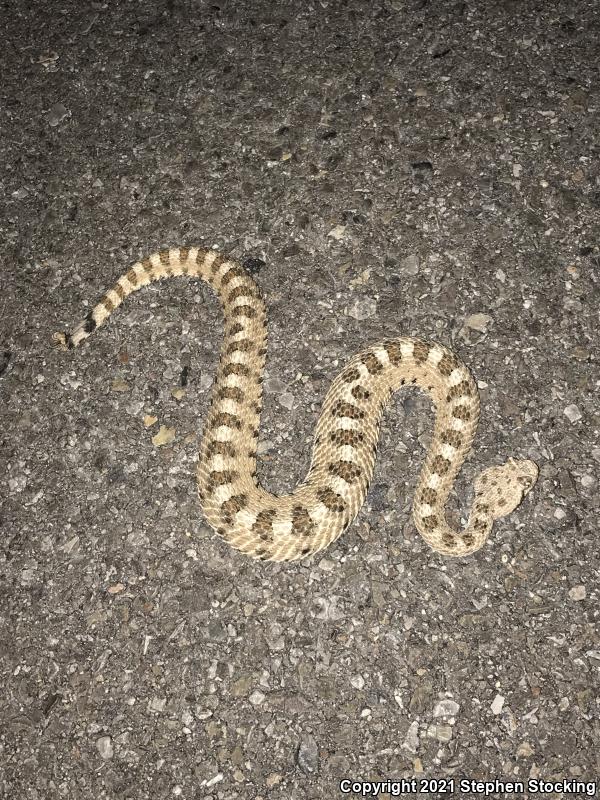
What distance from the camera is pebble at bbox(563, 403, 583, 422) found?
521 centimetres

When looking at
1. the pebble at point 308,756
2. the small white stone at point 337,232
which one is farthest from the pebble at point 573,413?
the pebble at point 308,756

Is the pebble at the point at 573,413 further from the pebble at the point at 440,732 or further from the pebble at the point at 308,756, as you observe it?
the pebble at the point at 308,756

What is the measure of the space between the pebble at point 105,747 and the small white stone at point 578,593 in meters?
3.18

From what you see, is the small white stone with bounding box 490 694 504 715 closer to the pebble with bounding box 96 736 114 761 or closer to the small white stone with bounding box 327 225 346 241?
the pebble with bounding box 96 736 114 761

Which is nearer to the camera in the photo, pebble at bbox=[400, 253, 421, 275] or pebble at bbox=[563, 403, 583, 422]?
pebble at bbox=[563, 403, 583, 422]

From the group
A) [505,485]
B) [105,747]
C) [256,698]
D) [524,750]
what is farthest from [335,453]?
[105,747]

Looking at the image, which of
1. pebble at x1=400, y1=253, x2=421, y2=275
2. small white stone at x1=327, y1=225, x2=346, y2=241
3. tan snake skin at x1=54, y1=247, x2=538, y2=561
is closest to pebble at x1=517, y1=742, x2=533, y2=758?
tan snake skin at x1=54, y1=247, x2=538, y2=561

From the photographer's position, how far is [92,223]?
20.7 feet

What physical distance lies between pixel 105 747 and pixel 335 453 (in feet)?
8.04

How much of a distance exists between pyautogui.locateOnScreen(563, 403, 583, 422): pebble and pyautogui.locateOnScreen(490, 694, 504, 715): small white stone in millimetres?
2063

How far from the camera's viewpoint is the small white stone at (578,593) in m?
4.65

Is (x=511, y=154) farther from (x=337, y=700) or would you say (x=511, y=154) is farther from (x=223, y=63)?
(x=337, y=700)

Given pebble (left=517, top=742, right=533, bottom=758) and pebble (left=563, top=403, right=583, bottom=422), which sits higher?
pebble (left=563, top=403, right=583, bottom=422)

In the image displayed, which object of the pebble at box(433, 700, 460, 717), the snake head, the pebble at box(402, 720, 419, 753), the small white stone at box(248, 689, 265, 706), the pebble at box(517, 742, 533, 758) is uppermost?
the snake head
